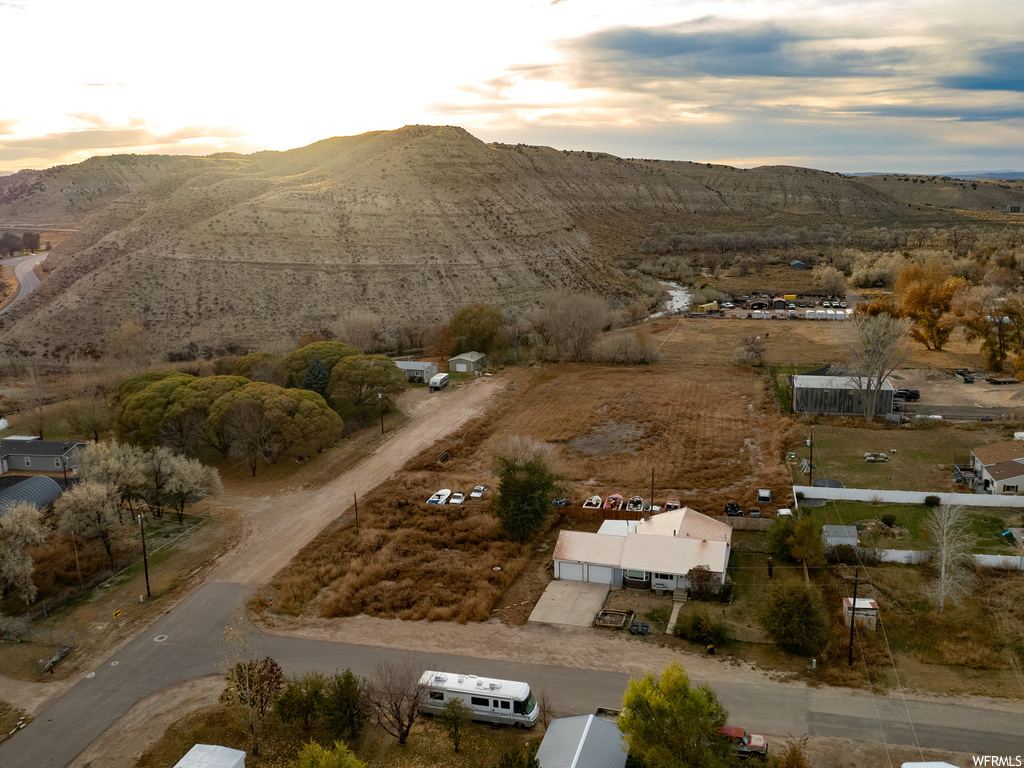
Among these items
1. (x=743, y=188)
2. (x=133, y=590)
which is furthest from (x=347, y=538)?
(x=743, y=188)

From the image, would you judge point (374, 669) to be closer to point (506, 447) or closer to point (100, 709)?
point (100, 709)

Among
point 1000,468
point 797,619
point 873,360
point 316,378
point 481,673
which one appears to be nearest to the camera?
point 481,673

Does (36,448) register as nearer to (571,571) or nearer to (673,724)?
(571,571)

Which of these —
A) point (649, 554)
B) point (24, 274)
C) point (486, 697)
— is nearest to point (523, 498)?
point (649, 554)

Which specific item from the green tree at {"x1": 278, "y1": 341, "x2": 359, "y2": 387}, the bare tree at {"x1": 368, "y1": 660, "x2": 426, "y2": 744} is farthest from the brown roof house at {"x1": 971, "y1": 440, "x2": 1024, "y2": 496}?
the green tree at {"x1": 278, "y1": 341, "x2": 359, "y2": 387}

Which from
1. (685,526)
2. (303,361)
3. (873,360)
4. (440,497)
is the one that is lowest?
(440,497)

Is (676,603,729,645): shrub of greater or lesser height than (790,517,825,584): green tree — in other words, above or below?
below

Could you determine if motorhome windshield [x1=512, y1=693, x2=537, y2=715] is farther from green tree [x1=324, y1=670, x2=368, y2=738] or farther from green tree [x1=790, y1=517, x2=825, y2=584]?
green tree [x1=790, y1=517, x2=825, y2=584]
